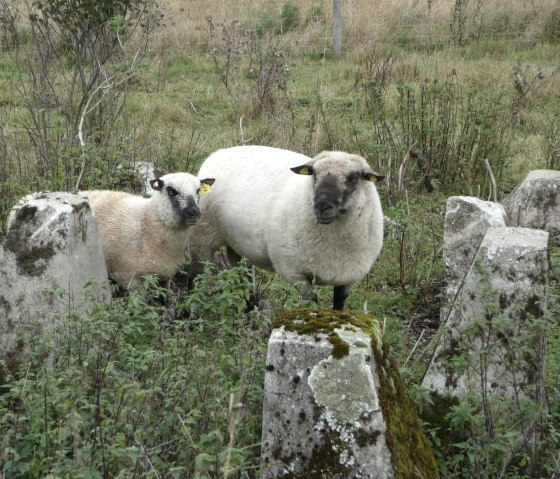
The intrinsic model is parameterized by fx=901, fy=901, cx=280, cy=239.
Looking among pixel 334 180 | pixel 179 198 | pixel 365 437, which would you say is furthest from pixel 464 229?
pixel 365 437

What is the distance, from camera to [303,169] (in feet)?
19.4

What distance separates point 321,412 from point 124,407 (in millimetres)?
864

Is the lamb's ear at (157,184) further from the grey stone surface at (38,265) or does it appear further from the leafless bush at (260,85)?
the leafless bush at (260,85)

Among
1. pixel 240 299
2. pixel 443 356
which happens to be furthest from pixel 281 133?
pixel 443 356

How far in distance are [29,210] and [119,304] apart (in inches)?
30.5

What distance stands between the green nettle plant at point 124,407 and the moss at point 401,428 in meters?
0.54

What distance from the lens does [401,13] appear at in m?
15.0

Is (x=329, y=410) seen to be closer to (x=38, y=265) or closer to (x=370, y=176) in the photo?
(x=38, y=265)

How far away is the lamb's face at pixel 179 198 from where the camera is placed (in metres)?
6.42

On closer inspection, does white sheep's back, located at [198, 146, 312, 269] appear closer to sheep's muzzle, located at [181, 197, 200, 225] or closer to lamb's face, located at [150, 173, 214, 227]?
lamb's face, located at [150, 173, 214, 227]

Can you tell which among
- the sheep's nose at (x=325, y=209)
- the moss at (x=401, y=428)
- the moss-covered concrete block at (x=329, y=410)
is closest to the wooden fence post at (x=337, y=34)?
the sheep's nose at (x=325, y=209)

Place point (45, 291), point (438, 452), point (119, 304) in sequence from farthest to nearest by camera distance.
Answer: point (119, 304), point (45, 291), point (438, 452)

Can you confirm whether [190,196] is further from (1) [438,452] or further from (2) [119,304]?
(1) [438,452]

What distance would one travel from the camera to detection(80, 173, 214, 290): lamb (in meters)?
6.46
